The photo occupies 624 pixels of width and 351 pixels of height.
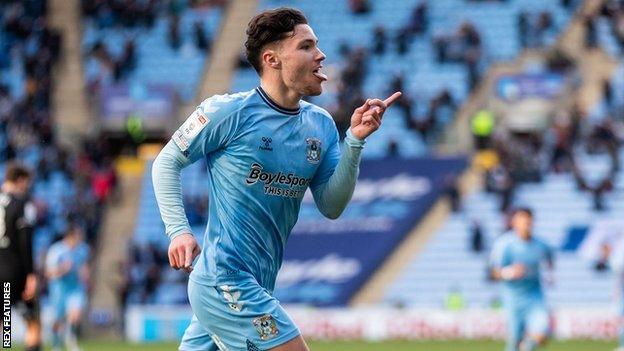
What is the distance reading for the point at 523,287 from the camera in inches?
747

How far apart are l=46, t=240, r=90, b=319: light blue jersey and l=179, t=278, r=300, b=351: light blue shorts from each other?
56.4 ft

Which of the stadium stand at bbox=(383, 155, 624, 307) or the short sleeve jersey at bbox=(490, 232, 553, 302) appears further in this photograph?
the stadium stand at bbox=(383, 155, 624, 307)

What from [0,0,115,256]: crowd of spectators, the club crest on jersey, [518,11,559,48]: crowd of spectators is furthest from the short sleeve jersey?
[0,0,115,256]: crowd of spectators

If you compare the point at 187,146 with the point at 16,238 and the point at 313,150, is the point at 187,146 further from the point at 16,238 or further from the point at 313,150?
the point at 16,238

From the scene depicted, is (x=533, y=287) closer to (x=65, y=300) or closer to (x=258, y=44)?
(x=65, y=300)

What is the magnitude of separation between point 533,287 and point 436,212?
16026mm

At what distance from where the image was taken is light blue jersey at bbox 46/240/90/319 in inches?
964

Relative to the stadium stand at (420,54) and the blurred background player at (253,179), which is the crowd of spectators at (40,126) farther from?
the blurred background player at (253,179)

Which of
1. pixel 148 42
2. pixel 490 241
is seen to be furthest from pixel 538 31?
pixel 148 42

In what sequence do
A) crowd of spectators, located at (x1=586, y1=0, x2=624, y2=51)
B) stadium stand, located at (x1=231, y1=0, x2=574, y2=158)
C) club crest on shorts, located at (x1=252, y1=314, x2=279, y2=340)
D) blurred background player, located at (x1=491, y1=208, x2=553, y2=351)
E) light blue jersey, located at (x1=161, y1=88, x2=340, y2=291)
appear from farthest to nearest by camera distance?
stadium stand, located at (x1=231, y1=0, x2=574, y2=158)
crowd of spectators, located at (x1=586, y1=0, x2=624, y2=51)
blurred background player, located at (x1=491, y1=208, x2=553, y2=351)
light blue jersey, located at (x1=161, y1=88, x2=340, y2=291)
club crest on shorts, located at (x1=252, y1=314, x2=279, y2=340)

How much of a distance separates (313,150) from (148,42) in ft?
119

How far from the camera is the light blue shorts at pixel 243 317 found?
24.3ft

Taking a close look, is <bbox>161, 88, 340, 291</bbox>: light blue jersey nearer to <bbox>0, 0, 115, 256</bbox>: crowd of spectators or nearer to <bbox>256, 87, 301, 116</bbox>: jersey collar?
<bbox>256, 87, 301, 116</bbox>: jersey collar

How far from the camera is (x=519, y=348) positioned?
62.3ft
